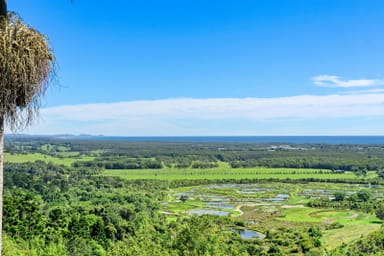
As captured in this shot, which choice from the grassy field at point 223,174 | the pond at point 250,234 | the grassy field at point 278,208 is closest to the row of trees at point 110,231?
the pond at point 250,234

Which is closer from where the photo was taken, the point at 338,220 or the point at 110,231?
the point at 110,231

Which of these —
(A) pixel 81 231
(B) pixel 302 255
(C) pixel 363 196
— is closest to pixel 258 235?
(B) pixel 302 255

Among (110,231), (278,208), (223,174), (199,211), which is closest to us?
(110,231)

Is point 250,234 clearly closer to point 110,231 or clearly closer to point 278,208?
point 278,208

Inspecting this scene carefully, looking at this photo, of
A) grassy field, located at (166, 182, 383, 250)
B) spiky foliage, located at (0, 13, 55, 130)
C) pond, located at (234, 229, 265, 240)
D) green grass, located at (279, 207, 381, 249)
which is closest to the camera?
spiky foliage, located at (0, 13, 55, 130)

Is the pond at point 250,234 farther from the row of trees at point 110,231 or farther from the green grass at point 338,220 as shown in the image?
the green grass at point 338,220

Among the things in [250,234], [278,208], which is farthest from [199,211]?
[250,234]

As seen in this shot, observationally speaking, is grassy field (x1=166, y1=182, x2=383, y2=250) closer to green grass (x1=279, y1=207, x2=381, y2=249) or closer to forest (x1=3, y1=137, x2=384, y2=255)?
green grass (x1=279, y1=207, x2=381, y2=249)

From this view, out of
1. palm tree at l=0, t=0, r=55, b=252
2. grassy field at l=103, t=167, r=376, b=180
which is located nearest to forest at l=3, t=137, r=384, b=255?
grassy field at l=103, t=167, r=376, b=180

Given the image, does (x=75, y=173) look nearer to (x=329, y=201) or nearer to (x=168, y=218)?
(x=168, y=218)
